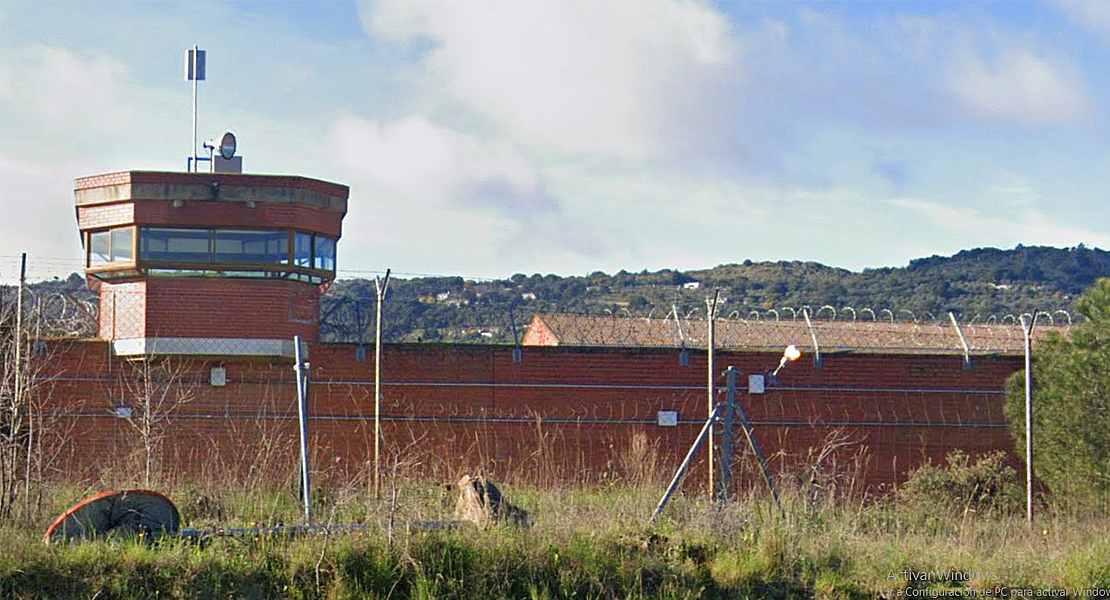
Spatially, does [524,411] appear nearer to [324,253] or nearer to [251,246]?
[324,253]

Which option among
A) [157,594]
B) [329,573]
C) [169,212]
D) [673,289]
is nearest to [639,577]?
[329,573]

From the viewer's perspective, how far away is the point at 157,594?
1070 centimetres

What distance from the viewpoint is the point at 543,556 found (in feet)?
38.3

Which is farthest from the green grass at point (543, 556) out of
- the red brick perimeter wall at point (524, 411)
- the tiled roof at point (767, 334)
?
the tiled roof at point (767, 334)

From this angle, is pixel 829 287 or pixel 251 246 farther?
pixel 829 287

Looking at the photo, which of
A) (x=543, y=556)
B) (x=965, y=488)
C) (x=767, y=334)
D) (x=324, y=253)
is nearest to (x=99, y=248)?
(x=324, y=253)

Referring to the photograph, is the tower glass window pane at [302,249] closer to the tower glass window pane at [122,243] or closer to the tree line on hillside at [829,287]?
the tower glass window pane at [122,243]

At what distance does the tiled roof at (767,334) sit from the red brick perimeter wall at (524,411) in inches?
23.7

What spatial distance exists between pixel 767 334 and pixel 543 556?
1349cm

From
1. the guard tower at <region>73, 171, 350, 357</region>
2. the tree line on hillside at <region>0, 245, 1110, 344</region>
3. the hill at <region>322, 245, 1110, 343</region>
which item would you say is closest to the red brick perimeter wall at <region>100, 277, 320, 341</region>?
the guard tower at <region>73, 171, 350, 357</region>

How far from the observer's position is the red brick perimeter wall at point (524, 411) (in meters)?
18.7

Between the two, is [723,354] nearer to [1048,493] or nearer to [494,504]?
[1048,493]

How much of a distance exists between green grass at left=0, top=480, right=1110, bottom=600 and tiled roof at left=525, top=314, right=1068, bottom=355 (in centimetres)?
755

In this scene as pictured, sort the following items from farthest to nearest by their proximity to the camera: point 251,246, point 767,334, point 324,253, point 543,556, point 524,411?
point 767,334 → point 524,411 → point 324,253 → point 251,246 → point 543,556
